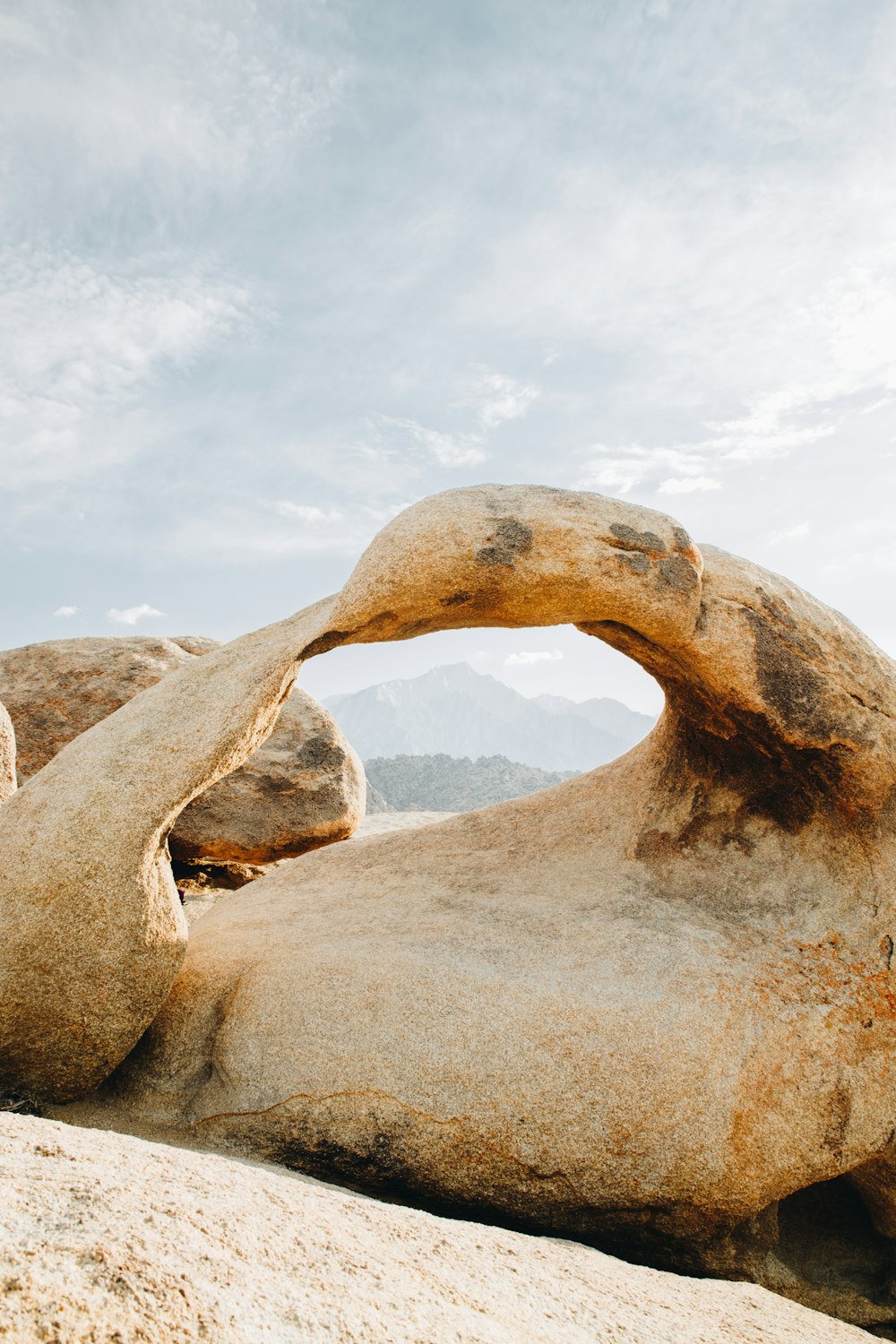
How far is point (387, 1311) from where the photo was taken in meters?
1.95

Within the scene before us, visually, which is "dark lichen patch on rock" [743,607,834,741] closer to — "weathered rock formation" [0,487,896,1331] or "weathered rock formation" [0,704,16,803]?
"weathered rock formation" [0,487,896,1331]

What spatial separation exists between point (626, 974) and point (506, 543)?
236cm

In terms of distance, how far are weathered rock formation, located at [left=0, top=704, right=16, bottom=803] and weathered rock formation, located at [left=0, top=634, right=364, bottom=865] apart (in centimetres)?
183

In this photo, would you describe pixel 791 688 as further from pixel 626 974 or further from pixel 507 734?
pixel 507 734

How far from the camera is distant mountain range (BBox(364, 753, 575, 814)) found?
36625 mm

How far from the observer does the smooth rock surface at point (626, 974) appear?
12.3ft

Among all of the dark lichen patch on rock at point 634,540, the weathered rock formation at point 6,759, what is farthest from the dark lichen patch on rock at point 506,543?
the weathered rock formation at point 6,759

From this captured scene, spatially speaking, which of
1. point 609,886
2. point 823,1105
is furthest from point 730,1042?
point 609,886

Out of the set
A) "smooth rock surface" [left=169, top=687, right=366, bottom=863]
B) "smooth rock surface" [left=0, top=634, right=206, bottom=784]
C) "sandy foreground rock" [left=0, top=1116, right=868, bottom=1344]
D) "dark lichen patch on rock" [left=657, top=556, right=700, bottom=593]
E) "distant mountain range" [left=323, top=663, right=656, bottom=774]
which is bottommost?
"sandy foreground rock" [left=0, top=1116, right=868, bottom=1344]

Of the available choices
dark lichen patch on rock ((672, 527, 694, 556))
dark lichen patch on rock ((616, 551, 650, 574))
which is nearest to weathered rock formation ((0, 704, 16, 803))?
dark lichen patch on rock ((616, 551, 650, 574))

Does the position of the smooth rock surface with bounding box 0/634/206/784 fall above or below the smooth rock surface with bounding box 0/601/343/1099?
above

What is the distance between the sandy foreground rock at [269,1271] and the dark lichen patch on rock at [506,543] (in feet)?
9.82

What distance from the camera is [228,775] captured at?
7.31 m

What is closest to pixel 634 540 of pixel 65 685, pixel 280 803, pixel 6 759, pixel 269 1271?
pixel 269 1271
